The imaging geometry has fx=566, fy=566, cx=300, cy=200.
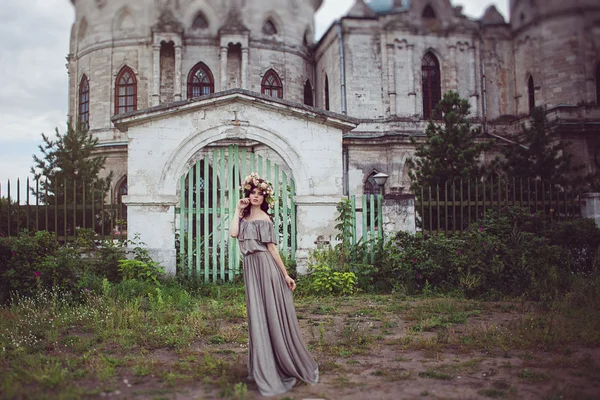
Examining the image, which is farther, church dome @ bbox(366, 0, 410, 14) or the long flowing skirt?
church dome @ bbox(366, 0, 410, 14)

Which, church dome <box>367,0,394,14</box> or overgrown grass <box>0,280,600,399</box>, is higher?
church dome <box>367,0,394,14</box>

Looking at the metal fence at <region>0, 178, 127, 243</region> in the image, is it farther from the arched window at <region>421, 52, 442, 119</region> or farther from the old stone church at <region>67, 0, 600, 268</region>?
the arched window at <region>421, 52, 442, 119</region>

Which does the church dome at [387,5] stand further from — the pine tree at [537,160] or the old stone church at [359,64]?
the pine tree at [537,160]

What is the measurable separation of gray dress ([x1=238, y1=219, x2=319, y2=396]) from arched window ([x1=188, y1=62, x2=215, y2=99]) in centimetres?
1992

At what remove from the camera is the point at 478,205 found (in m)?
12.2

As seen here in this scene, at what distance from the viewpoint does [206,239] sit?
10898mm

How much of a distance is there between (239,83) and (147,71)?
396cm

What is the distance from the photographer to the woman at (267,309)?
527 centimetres

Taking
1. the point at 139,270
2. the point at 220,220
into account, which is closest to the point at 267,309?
the point at 139,270

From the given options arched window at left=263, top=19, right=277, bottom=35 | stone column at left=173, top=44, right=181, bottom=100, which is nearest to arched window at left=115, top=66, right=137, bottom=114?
stone column at left=173, top=44, right=181, bottom=100

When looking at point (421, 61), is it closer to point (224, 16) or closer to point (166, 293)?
point (224, 16)

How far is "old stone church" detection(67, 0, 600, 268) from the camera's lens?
2300 cm

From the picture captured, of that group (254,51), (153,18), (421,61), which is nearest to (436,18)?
(421,61)

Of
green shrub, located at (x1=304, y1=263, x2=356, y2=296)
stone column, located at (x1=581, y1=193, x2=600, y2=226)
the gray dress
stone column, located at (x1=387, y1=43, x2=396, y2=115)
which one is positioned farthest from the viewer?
stone column, located at (x1=387, y1=43, x2=396, y2=115)
